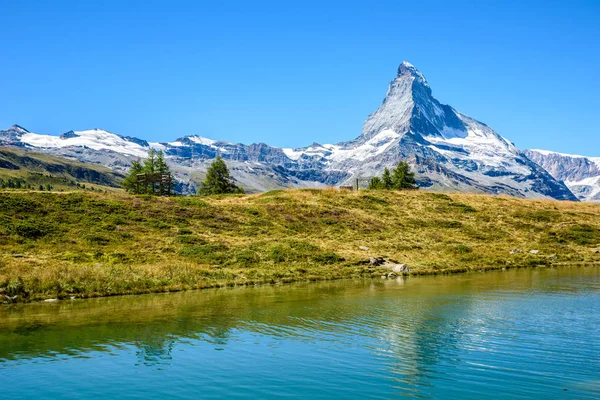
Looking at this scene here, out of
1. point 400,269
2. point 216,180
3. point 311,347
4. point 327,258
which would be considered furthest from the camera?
point 216,180

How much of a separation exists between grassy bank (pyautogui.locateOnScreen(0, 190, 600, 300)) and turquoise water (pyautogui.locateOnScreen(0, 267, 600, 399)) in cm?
886

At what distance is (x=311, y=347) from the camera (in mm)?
21906

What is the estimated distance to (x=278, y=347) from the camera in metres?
22.2

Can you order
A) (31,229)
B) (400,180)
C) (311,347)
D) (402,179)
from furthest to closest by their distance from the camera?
(402,179) < (400,180) < (31,229) < (311,347)

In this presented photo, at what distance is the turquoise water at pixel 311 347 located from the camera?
16.7 meters

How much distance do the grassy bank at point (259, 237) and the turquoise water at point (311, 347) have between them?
886cm

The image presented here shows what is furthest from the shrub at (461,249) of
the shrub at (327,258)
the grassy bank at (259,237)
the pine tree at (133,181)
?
the pine tree at (133,181)

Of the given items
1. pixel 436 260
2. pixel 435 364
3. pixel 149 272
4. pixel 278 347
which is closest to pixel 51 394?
pixel 278 347

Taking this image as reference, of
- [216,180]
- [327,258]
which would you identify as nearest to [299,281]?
[327,258]

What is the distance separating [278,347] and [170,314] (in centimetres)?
1087

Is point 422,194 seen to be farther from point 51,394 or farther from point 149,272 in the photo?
point 51,394

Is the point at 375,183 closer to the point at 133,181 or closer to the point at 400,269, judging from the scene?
the point at 133,181

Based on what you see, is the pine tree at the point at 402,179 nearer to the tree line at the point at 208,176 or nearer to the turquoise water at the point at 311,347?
the tree line at the point at 208,176

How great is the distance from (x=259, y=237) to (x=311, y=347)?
139 ft
